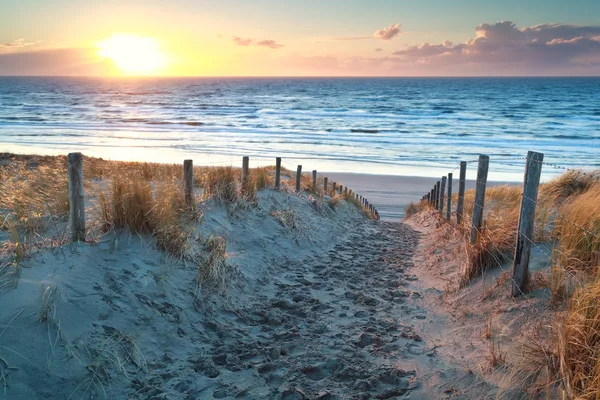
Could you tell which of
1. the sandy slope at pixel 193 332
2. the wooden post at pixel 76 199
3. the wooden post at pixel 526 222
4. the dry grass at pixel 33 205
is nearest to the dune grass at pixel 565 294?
the wooden post at pixel 526 222

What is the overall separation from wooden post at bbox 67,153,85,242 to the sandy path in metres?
1.87

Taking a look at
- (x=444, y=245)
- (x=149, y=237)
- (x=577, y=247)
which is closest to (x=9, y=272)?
(x=149, y=237)

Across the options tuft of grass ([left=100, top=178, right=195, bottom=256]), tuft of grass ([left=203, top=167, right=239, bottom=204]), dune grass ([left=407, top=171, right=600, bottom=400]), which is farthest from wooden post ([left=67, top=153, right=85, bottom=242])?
dune grass ([left=407, top=171, right=600, bottom=400])

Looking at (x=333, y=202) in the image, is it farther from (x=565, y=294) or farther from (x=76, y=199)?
(x=565, y=294)

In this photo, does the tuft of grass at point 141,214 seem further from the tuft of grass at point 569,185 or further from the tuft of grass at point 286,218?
the tuft of grass at point 569,185

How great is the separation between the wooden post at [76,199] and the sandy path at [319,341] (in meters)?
1.87

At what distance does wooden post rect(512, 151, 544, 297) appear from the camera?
16.9 ft

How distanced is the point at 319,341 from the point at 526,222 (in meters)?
2.78

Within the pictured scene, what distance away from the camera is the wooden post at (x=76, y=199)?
5570mm

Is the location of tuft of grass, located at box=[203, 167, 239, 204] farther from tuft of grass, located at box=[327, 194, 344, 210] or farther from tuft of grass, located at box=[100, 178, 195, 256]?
tuft of grass, located at box=[327, 194, 344, 210]

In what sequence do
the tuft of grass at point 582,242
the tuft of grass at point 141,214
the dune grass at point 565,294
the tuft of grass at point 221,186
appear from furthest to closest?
1. the tuft of grass at point 221,186
2. the tuft of grass at point 141,214
3. the tuft of grass at point 582,242
4. the dune grass at point 565,294

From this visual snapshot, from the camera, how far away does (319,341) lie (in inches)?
212

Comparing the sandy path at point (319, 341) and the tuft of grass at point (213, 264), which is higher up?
the tuft of grass at point (213, 264)

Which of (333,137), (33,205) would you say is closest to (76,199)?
(33,205)
